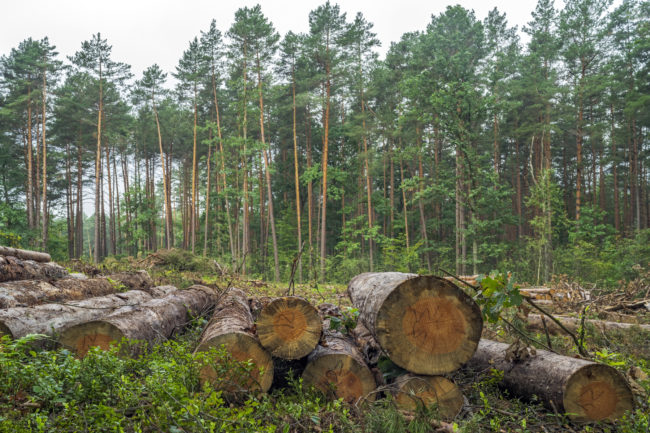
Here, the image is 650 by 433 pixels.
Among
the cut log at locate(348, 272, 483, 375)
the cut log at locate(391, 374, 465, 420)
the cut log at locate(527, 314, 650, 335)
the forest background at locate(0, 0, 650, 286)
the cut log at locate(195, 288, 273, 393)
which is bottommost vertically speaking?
the cut log at locate(527, 314, 650, 335)

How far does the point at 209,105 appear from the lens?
82.5 feet

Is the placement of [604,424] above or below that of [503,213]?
below

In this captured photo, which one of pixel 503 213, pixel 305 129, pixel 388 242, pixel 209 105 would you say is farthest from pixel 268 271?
pixel 503 213

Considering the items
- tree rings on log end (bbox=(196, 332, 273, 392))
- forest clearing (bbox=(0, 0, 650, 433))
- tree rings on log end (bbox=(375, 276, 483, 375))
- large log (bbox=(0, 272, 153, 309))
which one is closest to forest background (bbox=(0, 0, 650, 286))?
forest clearing (bbox=(0, 0, 650, 433))

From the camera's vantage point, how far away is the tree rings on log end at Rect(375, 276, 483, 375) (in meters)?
3.14

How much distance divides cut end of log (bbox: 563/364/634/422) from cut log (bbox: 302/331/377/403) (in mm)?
1700

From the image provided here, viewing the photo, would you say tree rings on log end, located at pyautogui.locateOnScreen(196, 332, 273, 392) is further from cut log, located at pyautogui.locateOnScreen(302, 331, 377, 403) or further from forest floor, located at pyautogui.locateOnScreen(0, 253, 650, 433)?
cut log, located at pyautogui.locateOnScreen(302, 331, 377, 403)

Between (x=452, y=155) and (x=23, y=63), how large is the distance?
2906 centimetres

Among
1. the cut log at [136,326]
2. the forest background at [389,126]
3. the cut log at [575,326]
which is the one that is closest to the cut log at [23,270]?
the cut log at [136,326]

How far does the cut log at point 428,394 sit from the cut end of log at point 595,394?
2.99 feet

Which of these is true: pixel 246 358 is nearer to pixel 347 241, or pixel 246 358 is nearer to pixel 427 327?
pixel 427 327

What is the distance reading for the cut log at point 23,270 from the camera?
6.69 metres

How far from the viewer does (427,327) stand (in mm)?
3164

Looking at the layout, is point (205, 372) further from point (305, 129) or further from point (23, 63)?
point (23, 63)
